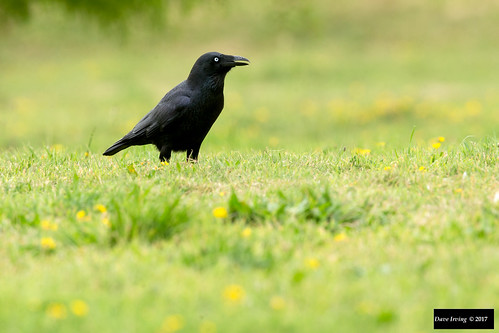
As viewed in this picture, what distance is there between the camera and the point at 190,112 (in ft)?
20.9

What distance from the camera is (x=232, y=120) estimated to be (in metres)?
13.7

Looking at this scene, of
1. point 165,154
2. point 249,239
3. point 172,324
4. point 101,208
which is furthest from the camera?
point 165,154

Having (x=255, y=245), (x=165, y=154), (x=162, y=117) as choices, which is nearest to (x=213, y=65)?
(x=162, y=117)

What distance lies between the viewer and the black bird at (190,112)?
6391mm

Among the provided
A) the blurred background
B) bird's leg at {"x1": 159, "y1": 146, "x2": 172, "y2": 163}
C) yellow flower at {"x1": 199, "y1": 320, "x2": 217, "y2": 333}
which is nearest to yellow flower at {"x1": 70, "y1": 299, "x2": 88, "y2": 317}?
yellow flower at {"x1": 199, "y1": 320, "x2": 217, "y2": 333}

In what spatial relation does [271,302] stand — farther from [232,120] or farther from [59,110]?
[59,110]

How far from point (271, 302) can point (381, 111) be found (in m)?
11.2

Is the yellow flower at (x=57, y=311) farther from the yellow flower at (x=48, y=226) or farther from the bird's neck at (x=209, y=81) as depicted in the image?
A: the bird's neck at (x=209, y=81)

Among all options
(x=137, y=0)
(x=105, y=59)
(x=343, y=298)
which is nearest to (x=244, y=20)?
(x=105, y=59)

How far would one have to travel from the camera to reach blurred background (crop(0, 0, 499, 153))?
40.2 feet

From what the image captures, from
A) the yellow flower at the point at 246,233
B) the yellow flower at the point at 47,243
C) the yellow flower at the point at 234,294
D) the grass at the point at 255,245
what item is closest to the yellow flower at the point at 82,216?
the grass at the point at 255,245

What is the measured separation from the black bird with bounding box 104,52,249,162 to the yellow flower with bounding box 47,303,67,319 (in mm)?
3344

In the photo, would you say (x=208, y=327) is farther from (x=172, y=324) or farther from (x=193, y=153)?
(x=193, y=153)

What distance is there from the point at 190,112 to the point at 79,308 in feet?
11.5
